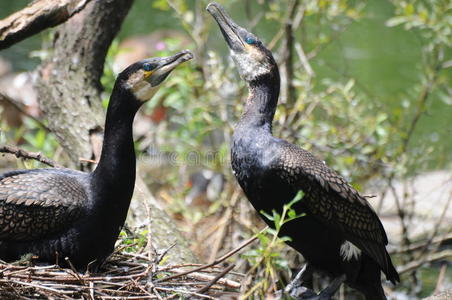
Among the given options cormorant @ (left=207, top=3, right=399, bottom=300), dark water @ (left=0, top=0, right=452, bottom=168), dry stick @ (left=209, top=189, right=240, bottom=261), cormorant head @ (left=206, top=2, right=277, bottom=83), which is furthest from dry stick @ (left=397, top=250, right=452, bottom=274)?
dark water @ (left=0, top=0, right=452, bottom=168)

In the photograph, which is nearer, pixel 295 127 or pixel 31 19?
pixel 31 19

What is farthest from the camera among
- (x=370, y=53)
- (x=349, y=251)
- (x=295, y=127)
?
(x=370, y=53)

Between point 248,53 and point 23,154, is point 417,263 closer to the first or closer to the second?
point 248,53

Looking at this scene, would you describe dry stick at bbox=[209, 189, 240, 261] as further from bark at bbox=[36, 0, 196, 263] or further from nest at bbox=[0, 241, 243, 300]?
nest at bbox=[0, 241, 243, 300]

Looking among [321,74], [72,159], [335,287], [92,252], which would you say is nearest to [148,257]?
[92,252]

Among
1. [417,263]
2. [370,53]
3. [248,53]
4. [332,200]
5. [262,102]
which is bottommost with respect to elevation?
[417,263]

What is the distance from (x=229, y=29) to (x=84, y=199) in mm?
1536

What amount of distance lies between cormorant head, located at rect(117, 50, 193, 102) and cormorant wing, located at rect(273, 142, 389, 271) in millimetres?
849

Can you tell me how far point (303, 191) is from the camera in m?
4.52

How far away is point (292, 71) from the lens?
25.7 ft

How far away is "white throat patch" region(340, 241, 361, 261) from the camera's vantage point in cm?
480

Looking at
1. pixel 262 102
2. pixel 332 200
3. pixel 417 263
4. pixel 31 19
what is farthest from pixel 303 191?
pixel 417 263

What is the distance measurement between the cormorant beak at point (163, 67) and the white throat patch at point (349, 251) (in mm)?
1540

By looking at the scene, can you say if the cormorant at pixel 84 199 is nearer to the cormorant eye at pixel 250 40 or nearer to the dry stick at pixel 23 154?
the dry stick at pixel 23 154
